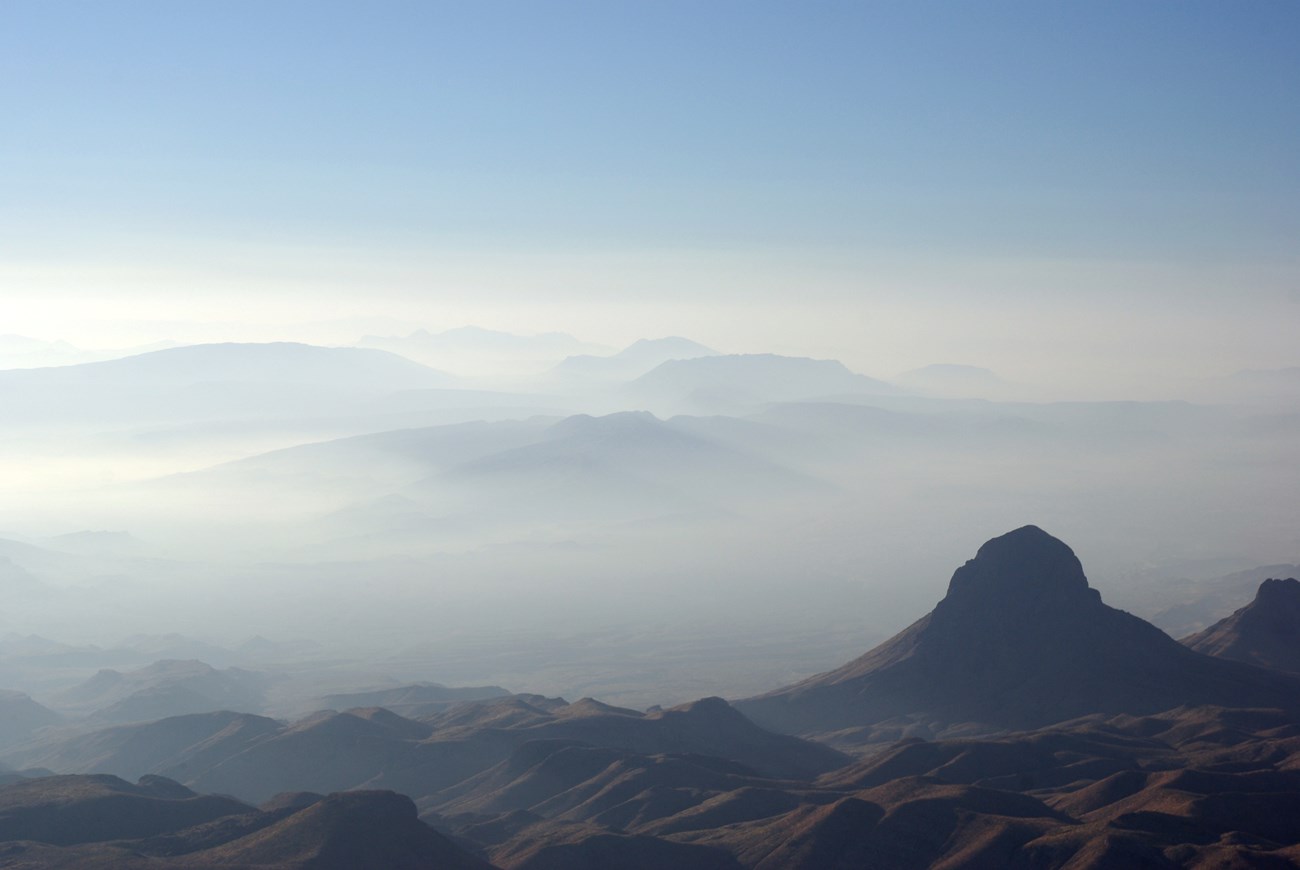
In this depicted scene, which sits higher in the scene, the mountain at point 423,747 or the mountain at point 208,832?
the mountain at point 208,832

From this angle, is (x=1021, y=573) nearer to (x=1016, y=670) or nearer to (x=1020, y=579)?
(x=1020, y=579)

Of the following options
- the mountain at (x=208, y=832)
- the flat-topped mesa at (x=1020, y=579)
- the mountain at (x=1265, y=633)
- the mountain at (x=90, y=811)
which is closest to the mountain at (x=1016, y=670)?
the flat-topped mesa at (x=1020, y=579)

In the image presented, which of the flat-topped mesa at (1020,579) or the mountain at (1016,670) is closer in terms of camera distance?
the mountain at (1016,670)

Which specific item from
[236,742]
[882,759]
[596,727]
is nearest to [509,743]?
[596,727]

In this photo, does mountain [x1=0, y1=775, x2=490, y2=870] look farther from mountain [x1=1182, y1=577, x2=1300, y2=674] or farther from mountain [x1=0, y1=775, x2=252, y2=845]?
mountain [x1=1182, y1=577, x2=1300, y2=674]

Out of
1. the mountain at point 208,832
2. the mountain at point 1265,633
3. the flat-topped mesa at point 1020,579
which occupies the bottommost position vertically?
the mountain at point 1265,633

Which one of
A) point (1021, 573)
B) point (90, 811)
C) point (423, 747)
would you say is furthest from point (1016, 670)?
point (90, 811)

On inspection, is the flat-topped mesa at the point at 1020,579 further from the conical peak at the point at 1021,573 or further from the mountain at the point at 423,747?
the mountain at the point at 423,747

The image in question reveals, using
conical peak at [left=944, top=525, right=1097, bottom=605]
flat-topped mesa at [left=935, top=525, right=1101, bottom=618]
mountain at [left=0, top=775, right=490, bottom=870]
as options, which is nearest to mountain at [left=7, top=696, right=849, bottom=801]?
mountain at [left=0, top=775, right=490, bottom=870]
